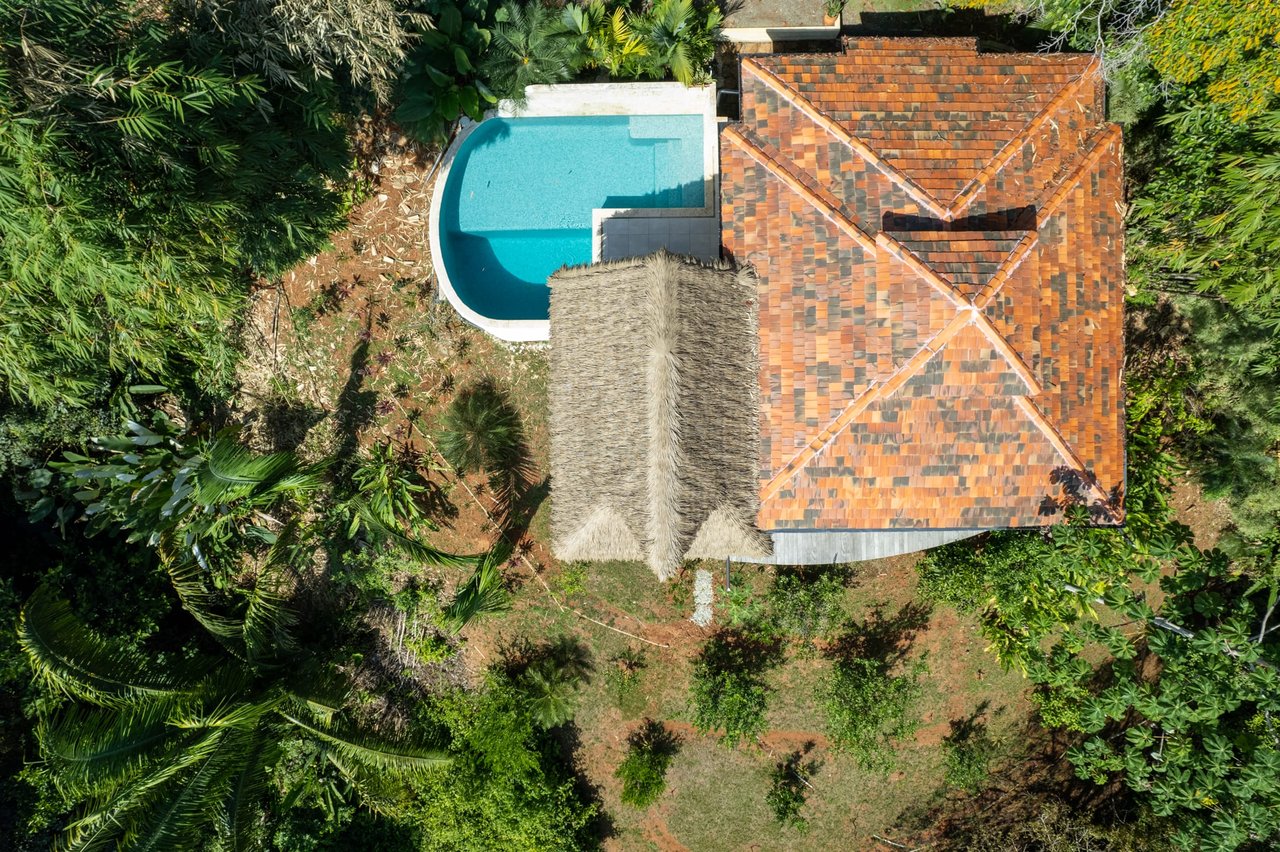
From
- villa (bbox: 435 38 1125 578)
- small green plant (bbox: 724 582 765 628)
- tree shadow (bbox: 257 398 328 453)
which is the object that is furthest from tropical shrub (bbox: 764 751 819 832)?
tree shadow (bbox: 257 398 328 453)

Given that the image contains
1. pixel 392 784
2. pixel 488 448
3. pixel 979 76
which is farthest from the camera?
pixel 488 448

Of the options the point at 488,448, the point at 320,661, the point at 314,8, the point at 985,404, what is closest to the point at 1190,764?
the point at 985,404

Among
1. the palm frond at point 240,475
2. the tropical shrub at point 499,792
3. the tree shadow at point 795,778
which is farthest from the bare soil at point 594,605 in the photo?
the palm frond at point 240,475

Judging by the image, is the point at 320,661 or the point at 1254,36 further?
the point at 320,661

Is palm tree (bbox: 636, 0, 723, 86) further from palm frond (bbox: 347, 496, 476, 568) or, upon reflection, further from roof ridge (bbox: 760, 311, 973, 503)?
palm frond (bbox: 347, 496, 476, 568)

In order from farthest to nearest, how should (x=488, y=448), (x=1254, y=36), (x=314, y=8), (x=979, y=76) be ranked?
(x=488, y=448)
(x=979, y=76)
(x=314, y=8)
(x=1254, y=36)

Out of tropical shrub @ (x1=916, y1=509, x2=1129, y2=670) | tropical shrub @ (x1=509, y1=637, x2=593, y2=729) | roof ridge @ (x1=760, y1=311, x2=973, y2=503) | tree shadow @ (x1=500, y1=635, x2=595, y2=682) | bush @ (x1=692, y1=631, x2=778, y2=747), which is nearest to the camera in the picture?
roof ridge @ (x1=760, y1=311, x2=973, y2=503)

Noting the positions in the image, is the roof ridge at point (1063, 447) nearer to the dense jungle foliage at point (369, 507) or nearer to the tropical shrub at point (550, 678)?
the dense jungle foliage at point (369, 507)

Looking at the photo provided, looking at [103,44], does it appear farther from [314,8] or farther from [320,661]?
[320,661]
